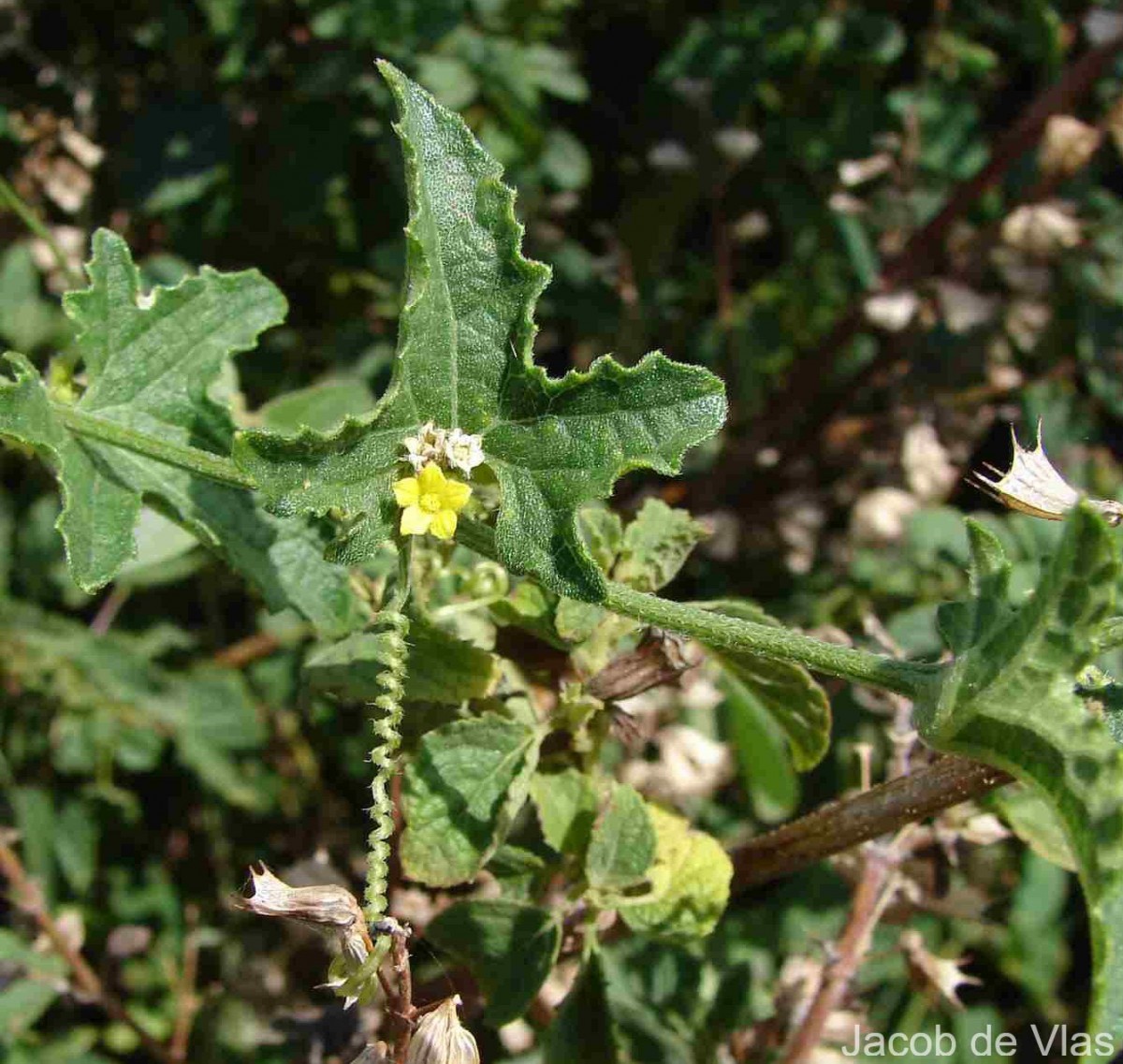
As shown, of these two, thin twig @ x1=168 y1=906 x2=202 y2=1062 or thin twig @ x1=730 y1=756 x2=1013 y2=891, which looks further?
thin twig @ x1=168 y1=906 x2=202 y2=1062

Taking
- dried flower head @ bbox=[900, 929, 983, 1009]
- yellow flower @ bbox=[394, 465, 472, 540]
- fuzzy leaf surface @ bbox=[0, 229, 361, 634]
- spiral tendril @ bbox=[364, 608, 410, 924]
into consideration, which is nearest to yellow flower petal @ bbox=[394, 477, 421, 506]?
yellow flower @ bbox=[394, 465, 472, 540]

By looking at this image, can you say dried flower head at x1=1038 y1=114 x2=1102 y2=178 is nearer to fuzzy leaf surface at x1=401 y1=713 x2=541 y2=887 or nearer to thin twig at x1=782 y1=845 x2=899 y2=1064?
thin twig at x1=782 y1=845 x2=899 y2=1064

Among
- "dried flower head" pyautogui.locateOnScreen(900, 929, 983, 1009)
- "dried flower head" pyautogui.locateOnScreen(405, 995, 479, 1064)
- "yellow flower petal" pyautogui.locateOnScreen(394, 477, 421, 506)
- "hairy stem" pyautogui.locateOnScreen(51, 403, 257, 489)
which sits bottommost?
"dried flower head" pyautogui.locateOnScreen(900, 929, 983, 1009)

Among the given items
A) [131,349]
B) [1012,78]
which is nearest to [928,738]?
[131,349]

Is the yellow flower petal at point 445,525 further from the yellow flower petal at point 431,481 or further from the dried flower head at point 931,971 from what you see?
the dried flower head at point 931,971

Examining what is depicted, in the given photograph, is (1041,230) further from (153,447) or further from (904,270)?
(153,447)
